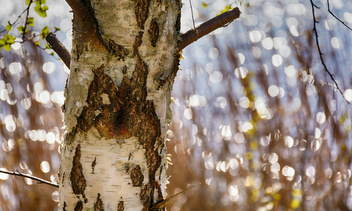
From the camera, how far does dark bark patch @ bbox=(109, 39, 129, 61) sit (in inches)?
38.1

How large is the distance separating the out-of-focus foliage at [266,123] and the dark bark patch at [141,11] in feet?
8.27

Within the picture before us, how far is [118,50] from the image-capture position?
0.97m

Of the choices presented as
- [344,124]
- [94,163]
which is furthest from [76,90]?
[344,124]

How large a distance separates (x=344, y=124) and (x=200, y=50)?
4.92 ft

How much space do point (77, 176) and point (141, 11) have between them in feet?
1.53

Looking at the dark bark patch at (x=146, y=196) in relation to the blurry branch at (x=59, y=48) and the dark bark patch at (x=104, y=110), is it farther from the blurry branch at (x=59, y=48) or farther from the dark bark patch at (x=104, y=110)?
the blurry branch at (x=59, y=48)

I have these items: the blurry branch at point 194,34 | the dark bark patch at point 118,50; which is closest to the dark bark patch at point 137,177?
the dark bark patch at point 118,50

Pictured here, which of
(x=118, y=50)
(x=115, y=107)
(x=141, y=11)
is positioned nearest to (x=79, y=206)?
(x=115, y=107)

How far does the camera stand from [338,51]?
11.4 feet

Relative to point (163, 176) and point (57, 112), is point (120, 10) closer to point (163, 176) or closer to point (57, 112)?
point (163, 176)

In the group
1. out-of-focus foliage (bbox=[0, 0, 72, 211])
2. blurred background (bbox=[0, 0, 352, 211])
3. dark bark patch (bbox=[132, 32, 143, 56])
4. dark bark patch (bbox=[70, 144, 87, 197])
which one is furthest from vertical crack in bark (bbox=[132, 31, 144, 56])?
out-of-focus foliage (bbox=[0, 0, 72, 211])

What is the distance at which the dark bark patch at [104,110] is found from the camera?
938mm

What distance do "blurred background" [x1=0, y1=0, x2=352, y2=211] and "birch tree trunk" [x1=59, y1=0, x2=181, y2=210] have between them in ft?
7.70

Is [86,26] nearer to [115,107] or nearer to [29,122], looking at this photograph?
[115,107]
